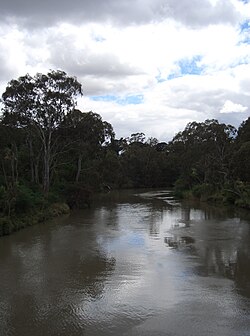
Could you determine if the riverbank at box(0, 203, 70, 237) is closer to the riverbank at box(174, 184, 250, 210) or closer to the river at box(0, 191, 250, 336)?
the river at box(0, 191, 250, 336)

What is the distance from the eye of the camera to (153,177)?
293 ft

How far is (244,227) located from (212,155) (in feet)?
77.6

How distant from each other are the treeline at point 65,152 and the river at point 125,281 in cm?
802

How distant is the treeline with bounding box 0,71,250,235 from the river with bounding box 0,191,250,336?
8020 millimetres

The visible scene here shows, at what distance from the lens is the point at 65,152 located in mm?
44281

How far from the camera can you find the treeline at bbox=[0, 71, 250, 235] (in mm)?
34562

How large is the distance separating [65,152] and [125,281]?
3079 cm

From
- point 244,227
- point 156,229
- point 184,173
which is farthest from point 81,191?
point 184,173

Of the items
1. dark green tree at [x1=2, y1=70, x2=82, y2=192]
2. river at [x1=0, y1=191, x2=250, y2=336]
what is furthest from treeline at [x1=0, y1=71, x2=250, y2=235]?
river at [x1=0, y1=191, x2=250, y2=336]

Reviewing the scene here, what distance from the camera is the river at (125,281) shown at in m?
10.6

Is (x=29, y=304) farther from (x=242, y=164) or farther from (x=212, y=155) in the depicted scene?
(x=212, y=155)

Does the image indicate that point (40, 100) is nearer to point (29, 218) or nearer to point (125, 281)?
point (29, 218)

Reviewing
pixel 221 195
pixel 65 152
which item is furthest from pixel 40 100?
pixel 221 195

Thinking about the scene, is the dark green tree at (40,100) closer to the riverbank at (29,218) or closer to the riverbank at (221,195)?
the riverbank at (29,218)
